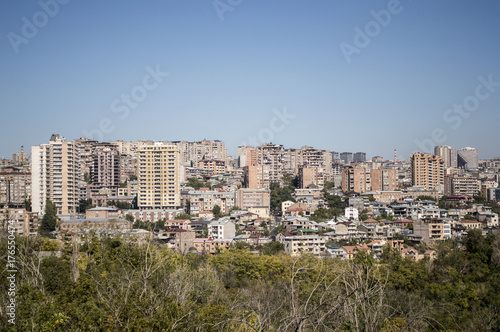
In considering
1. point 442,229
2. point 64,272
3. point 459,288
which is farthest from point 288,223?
point 64,272

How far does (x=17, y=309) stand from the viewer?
4.14 metres

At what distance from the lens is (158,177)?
73.0 feet

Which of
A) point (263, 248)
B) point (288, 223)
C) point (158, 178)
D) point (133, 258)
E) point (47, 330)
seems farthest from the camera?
point (158, 178)

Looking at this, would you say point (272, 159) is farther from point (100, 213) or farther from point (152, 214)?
point (100, 213)

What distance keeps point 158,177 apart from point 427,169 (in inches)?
668

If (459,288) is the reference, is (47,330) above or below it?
above

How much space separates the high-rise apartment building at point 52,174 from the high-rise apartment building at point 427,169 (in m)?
20.0

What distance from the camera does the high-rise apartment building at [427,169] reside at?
31031 mm

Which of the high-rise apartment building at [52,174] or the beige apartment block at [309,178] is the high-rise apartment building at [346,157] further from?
the high-rise apartment building at [52,174]

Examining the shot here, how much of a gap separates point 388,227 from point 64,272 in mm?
13551

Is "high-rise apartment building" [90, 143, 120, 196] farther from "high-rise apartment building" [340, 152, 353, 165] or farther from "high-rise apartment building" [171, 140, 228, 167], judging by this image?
"high-rise apartment building" [340, 152, 353, 165]

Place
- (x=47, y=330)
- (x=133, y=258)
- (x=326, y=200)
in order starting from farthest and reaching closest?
(x=326, y=200), (x=133, y=258), (x=47, y=330)

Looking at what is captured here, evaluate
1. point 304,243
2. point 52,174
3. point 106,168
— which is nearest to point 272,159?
point 106,168

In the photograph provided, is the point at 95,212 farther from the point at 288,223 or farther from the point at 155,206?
the point at 288,223
